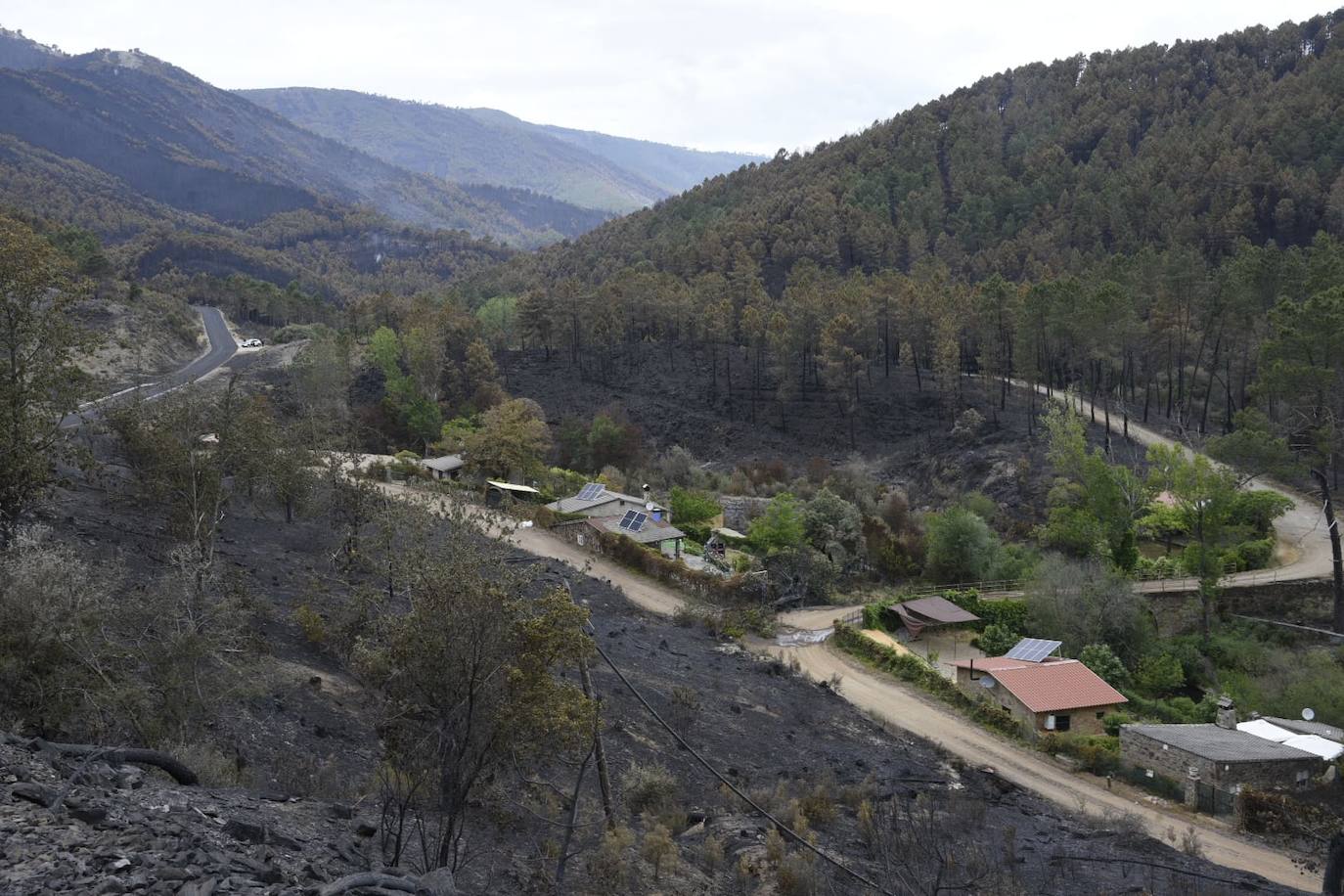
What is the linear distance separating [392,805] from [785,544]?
2684 cm

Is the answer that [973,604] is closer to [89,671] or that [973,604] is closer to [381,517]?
[381,517]

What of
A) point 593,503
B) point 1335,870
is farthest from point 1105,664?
point 593,503

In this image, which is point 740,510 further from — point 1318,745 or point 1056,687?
point 1318,745

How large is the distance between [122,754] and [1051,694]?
72.5 feet

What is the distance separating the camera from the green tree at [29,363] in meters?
17.9

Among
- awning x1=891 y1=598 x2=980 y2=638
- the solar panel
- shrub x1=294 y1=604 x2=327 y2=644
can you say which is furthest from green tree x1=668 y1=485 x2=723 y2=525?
shrub x1=294 y1=604 x2=327 y2=644

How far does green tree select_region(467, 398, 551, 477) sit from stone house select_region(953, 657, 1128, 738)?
27490 millimetres

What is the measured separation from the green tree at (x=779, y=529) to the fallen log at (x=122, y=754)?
90.0 ft

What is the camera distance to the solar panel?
1158 inches

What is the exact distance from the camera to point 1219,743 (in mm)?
23141

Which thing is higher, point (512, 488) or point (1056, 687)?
point (512, 488)

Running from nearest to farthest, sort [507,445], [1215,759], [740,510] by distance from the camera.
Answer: [1215,759] → [740,510] → [507,445]

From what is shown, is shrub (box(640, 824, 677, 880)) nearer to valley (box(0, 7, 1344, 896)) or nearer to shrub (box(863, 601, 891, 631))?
valley (box(0, 7, 1344, 896))

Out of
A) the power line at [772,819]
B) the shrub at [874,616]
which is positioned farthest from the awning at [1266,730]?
the power line at [772,819]
